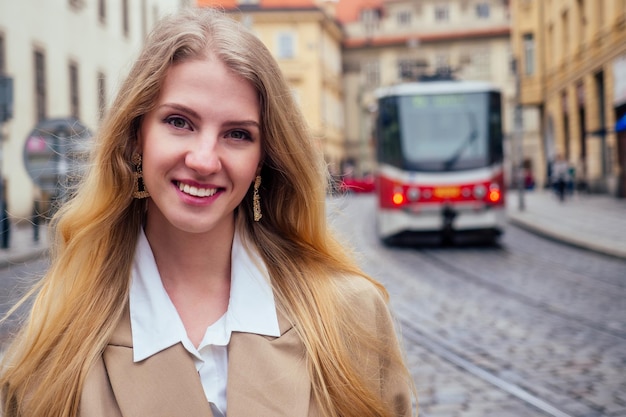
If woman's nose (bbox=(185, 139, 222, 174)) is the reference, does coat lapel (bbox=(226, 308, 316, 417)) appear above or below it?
below

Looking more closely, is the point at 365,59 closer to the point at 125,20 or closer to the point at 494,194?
the point at 125,20

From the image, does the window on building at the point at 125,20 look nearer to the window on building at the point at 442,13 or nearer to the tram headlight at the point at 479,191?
the tram headlight at the point at 479,191

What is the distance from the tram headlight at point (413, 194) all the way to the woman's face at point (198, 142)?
1427 centimetres

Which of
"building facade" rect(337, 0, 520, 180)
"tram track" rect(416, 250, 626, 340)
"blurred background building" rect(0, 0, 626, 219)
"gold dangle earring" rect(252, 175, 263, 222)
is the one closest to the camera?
"gold dangle earring" rect(252, 175, 263, 222)

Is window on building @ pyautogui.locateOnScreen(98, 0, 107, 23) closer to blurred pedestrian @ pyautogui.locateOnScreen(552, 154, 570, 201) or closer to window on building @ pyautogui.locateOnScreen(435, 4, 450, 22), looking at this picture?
blurred pedestrian @ pyautogui.locateOnScreen(552, 154, 570, 201)

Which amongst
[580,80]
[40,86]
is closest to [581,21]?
[580,80]

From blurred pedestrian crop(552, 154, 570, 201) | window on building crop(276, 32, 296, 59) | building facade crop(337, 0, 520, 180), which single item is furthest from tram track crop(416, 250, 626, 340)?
building facade crop(337, 0, 520, 180)

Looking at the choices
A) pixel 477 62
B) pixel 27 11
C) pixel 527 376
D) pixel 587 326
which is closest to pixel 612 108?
pixel 27 11

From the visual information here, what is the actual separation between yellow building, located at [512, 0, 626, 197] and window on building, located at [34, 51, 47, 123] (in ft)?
51.3

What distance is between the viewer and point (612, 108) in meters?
28.1

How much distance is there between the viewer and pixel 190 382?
2057mm

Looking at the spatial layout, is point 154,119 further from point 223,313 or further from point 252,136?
point 223,313

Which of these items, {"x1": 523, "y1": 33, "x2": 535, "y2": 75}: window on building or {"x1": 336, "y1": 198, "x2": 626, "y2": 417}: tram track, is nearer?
{"x1": 336, "y1": 198, "x2": 626, "y2": 417}: tram track

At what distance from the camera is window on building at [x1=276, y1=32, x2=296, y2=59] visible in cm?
6169
